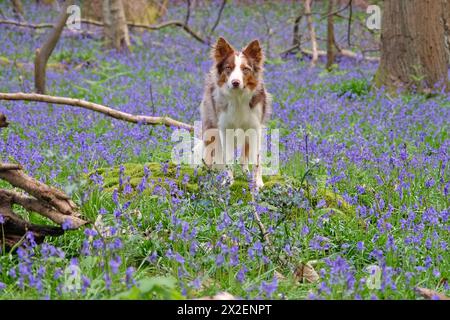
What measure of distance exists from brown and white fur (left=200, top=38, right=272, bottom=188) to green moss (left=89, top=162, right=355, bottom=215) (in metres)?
0.18

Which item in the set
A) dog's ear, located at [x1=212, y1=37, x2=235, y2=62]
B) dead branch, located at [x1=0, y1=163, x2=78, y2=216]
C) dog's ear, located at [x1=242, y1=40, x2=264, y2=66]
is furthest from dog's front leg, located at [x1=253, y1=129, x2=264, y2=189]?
dead branch, located at [x1=0, y1=163, x2=78, y2=216]

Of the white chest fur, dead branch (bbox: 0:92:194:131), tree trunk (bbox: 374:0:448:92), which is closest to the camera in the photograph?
the white chest fur

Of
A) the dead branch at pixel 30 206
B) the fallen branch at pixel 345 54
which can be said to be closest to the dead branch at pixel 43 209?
the dead branch at pixel 30 206

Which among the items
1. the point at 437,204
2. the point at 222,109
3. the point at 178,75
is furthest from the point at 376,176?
the point at 178,75

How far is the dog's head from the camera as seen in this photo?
6.23 m

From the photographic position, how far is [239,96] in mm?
6434

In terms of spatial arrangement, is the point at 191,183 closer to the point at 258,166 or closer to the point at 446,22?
the point at 258,166

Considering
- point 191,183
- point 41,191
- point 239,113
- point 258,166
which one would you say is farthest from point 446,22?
point 41,191

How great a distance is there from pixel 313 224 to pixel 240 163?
178 cm

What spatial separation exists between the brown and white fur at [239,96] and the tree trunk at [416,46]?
4.87m

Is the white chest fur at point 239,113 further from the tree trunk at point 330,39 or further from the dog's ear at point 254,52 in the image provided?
the tree trunk at point 330,39

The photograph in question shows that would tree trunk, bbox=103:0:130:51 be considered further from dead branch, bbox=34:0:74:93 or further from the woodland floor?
dead branch, bbox=34:0:74:93

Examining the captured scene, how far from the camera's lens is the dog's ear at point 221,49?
630 cm

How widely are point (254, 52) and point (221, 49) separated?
34 cm
